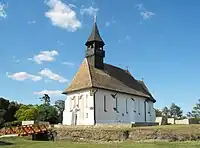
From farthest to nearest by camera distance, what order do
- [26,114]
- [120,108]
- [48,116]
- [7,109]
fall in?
[7,109] → [26,114] → [48,116] → [120,108]

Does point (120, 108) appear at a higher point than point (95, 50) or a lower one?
lower

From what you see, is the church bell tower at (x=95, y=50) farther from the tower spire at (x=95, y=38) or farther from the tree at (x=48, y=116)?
the tree at (x=48, y=116)

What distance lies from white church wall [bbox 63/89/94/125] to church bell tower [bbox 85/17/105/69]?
550 cm

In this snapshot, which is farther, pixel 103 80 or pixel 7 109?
pixel 7 109

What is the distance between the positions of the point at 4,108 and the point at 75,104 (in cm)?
3386

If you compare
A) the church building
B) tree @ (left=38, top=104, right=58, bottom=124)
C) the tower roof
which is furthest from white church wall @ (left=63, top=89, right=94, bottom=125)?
tree @ (left=38, top=104, right=58, bottom=124)

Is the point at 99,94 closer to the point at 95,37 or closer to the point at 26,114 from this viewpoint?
the point at 95,37

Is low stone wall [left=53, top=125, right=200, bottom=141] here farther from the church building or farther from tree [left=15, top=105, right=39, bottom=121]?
tree [left=15, top=105, right=39, bottom=121]

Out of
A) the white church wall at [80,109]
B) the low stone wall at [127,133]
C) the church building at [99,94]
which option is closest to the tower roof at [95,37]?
the church building at [99,94]

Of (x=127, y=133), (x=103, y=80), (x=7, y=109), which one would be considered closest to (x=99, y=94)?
(x=103, y=80)

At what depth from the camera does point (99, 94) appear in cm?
3941

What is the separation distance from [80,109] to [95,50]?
9.34 metres

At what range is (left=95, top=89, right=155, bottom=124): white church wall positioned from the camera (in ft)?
129

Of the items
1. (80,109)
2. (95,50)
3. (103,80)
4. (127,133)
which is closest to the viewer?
(127,133)
